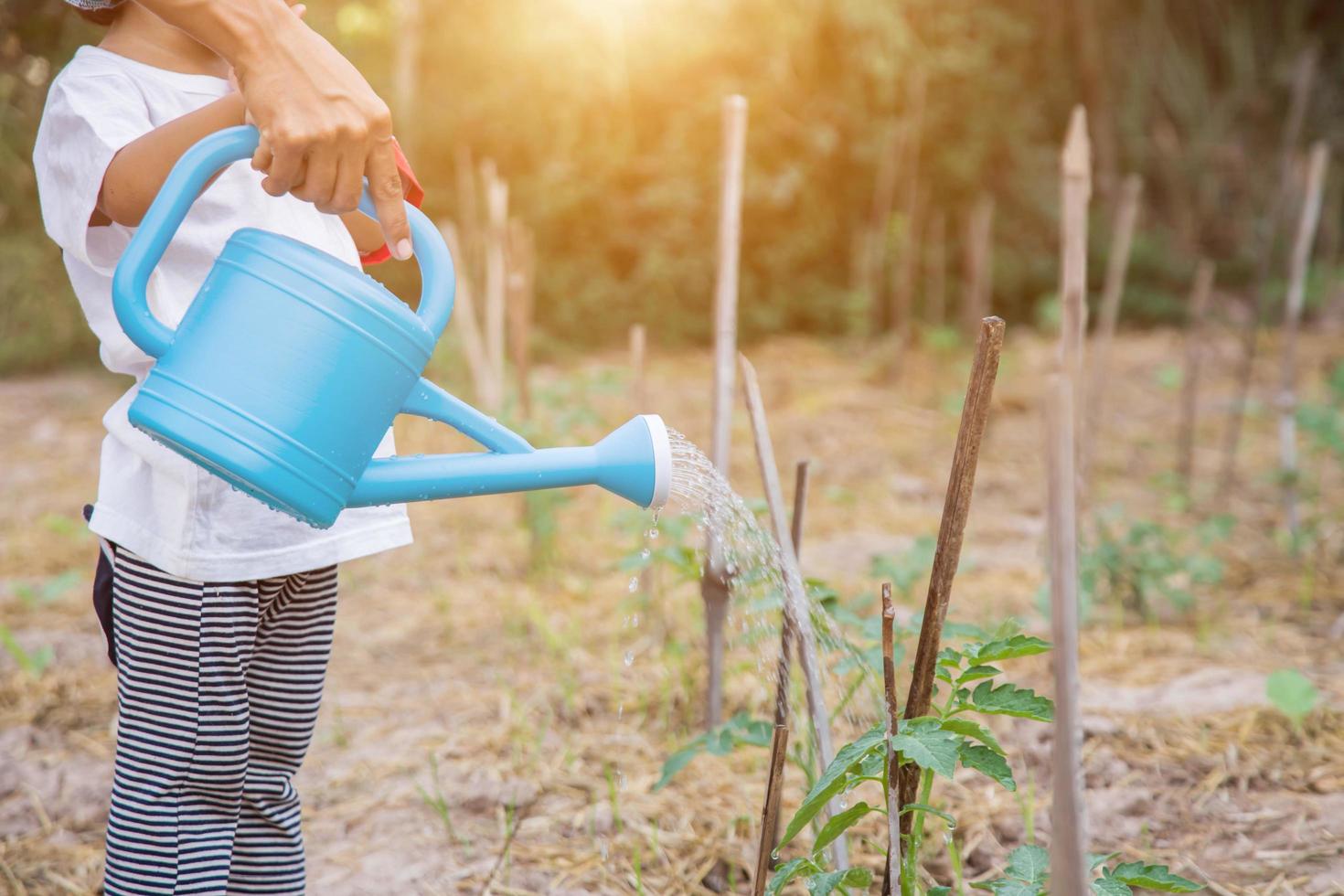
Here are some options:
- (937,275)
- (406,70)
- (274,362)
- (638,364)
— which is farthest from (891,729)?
(406,70)

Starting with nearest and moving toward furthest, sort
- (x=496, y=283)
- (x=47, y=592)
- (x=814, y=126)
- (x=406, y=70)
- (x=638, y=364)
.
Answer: (x=638, y=364) < (x=47, y=592) < (x=496, y=283) < (x=406, y=70) < (x=814, y=126)

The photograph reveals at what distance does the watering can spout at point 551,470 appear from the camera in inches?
35.4

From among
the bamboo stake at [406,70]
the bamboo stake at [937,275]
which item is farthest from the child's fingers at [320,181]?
the bamboo stake at [406,70]

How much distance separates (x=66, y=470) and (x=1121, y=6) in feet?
21.7

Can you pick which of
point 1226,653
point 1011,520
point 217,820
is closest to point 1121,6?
point 1011,520

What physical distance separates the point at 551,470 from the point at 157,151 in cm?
42

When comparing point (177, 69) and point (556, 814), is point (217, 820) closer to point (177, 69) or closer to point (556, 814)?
point (556, 814)

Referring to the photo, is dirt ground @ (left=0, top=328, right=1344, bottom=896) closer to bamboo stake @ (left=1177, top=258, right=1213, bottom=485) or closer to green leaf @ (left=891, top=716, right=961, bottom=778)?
bamboo stake @ (left=1177, top=258, right=1213, bottom=485)

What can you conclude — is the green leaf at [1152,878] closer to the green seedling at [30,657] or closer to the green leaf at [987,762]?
the green leaf at [987,762]

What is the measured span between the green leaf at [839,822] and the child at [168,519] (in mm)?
504

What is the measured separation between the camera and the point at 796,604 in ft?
3.89

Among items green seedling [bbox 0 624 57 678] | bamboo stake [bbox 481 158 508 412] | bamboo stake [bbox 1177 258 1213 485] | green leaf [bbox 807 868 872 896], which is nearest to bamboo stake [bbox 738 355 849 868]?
green leaf [bbox 807 868 872 896]

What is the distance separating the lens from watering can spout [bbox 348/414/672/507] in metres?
0.90

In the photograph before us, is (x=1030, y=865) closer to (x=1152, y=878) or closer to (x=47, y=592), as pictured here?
(x=1152, y=878)
